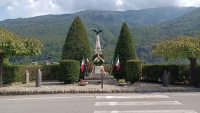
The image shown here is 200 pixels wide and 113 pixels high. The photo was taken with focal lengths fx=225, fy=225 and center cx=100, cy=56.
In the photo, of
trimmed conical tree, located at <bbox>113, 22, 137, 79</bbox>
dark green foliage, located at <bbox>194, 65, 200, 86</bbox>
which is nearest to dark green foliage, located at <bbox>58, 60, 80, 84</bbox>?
trimmed conical tree, located at <bbox>113, 22, 137, 79</bbox>

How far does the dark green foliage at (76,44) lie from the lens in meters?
19.2

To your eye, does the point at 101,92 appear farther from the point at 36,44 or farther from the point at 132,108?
the point at 36,44

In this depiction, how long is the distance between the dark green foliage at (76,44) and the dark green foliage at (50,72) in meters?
2.72

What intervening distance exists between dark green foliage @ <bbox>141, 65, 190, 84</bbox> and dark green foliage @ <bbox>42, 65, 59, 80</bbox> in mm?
8339

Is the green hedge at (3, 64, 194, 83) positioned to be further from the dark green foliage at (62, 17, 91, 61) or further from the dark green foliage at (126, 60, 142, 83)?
the dark green foliage at (62, 17, 91, 61)

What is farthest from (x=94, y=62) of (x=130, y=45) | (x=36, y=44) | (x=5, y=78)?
(x=5, y=78)

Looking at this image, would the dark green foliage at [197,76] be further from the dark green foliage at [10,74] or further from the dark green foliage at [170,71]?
the dark green foliage at [10,74]

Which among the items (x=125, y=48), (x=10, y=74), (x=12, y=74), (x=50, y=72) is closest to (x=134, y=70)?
(x=125, y=48)

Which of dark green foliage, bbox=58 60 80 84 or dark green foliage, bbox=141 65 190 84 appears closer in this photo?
dark green foliage, bbox=58 60 80 84

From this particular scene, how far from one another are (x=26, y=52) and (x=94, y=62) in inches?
253

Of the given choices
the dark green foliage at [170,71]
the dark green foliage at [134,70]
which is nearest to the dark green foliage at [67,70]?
the dark green foliage at [134,70]

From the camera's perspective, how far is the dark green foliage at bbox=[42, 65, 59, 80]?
69.9ft

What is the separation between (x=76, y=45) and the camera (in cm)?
1928

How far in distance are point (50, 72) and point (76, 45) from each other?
4279 millimetres
